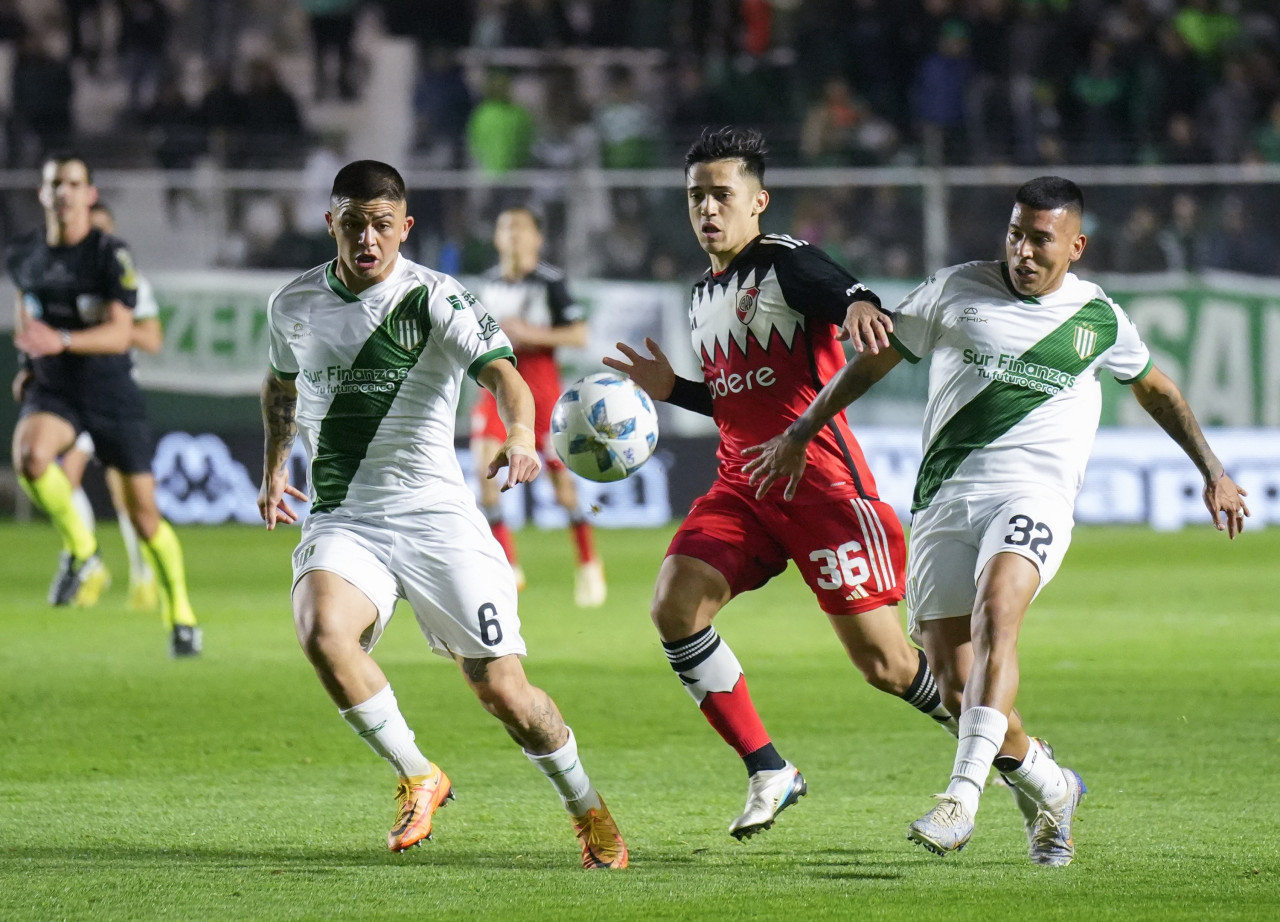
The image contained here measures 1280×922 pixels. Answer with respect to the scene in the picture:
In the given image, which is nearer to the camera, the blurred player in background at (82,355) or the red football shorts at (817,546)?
the red football shorts at (817,546)

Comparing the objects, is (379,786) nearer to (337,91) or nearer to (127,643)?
(127,643)

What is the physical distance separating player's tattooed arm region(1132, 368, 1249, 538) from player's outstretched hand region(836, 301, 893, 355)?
2.70ft

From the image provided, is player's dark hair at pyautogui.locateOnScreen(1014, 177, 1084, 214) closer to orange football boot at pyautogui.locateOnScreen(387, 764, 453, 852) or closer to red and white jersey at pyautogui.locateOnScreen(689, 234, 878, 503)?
red and white jersey at pyautogui.locateOnScreen(689, 234, 878, 503)

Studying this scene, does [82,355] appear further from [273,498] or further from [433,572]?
[433,572]

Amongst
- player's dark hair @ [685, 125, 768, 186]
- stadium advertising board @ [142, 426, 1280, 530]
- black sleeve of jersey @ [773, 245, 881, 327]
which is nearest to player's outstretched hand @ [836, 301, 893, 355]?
black sleeve of jersey @ [773, 245, 881, 327]

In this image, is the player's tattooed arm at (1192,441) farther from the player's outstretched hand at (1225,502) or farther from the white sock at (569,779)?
the white sock at (569,779)

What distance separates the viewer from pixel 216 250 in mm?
17594

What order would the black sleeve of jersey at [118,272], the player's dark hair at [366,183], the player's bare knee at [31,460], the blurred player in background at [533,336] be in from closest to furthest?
1. the player's dark hair at [366,183]
2. the black sleeve of jersey at [118,272]
3. the player's bare knee at [31,460]
4. the blurred player in background at [533,336]

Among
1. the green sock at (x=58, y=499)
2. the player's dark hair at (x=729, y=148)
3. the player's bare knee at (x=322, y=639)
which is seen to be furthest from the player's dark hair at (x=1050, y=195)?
the green sock at (x=58, y=499)

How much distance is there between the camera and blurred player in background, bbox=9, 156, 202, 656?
389 inches

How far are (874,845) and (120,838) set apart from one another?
2248 mm

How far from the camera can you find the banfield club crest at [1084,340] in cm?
551

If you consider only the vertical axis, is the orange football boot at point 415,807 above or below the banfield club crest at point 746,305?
below

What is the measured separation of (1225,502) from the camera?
18.2ft
